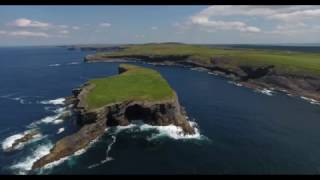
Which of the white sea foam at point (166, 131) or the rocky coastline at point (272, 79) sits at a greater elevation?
the rocky coastline at point (272, 79)

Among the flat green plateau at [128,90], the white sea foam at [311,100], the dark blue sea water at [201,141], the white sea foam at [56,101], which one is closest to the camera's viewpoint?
the dark blue sea water at [201,141]

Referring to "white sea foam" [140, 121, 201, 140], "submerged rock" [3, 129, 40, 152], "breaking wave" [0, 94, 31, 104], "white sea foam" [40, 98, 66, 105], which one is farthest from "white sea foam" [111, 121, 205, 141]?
"breaking wave" [0, 94, 31, 104]

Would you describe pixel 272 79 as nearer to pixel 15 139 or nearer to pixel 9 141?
pixel 15 139

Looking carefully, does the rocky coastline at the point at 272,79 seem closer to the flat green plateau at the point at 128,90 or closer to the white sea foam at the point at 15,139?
the flat green plateau at the point at 128,90

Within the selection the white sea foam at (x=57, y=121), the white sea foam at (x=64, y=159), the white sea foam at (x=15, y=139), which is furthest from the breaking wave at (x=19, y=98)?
the white sea foam at (x=64, y=159)

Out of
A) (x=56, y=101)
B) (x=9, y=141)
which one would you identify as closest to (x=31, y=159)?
(x=9, y=141)

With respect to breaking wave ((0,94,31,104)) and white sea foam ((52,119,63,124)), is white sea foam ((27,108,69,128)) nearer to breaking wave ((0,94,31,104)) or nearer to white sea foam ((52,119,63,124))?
white sea foam ((52,119,63,124))
